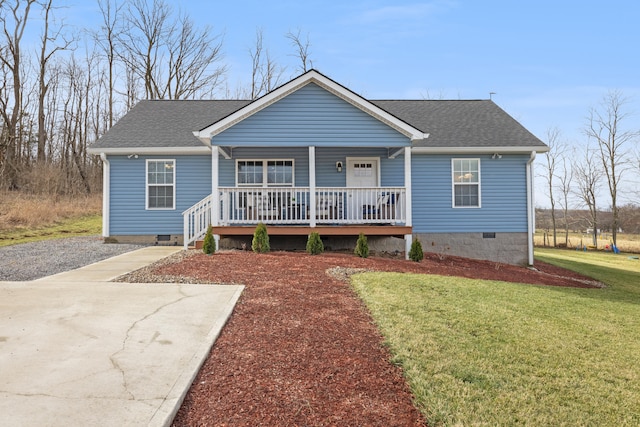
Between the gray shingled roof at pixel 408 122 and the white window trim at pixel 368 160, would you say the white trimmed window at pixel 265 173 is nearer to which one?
the gray shingled roof at pixel 408 122

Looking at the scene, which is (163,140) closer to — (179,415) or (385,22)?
(385,22)

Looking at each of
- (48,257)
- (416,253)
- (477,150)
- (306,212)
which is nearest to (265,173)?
(306,212)

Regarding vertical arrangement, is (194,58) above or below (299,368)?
above

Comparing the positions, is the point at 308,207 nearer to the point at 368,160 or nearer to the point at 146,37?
the point at 368,160

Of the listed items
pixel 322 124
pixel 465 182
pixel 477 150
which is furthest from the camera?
pixel 465 182

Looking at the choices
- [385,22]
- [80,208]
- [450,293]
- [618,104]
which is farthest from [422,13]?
[618,104]

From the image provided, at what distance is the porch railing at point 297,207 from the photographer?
10.2 m

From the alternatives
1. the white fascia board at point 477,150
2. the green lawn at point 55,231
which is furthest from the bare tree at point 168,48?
the white fascia board at point 477,150

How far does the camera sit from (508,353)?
3.70 m

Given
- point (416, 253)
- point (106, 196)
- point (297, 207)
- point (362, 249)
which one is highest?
point (106, 196)

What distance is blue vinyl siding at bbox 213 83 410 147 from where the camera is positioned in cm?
1030

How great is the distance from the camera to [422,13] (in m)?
12.8

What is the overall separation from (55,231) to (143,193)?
7.22 meters

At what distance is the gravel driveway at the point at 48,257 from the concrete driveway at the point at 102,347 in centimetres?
127
